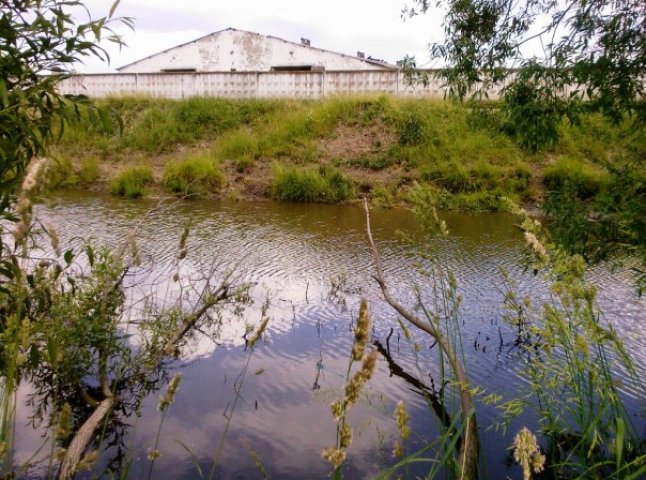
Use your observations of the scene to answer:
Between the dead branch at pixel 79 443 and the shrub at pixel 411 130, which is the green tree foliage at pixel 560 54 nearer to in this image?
the dead branch at pixel 79 443

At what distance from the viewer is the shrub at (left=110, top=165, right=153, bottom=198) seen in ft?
41.7

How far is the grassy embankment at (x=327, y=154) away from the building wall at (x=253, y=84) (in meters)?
0.82

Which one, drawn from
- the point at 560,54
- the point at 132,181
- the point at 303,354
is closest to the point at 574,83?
the point at 560,54

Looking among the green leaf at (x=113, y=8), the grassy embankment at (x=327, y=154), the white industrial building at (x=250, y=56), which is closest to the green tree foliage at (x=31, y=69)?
the green leaf at (x=113, y=8)

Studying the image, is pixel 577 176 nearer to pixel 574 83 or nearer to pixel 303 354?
pixel 574 83

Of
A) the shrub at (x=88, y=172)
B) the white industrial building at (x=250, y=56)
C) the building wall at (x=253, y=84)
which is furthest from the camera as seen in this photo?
the white industrial building at (x=250, y=56)

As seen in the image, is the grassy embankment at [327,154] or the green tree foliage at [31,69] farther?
the grassy embankment at [327,154]

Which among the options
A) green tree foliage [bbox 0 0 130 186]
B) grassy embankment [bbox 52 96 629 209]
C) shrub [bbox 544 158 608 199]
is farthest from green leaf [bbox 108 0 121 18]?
shrub [bbox 544 158 608 199]

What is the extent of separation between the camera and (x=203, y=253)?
23.8ft

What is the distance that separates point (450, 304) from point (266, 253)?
288 cm

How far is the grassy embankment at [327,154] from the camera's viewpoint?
42.2 feet

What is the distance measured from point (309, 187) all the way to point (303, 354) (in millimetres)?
8481

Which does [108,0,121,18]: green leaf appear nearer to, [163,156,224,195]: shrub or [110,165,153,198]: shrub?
[163,156,224,195]: shrub

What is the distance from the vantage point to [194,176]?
13.1m
